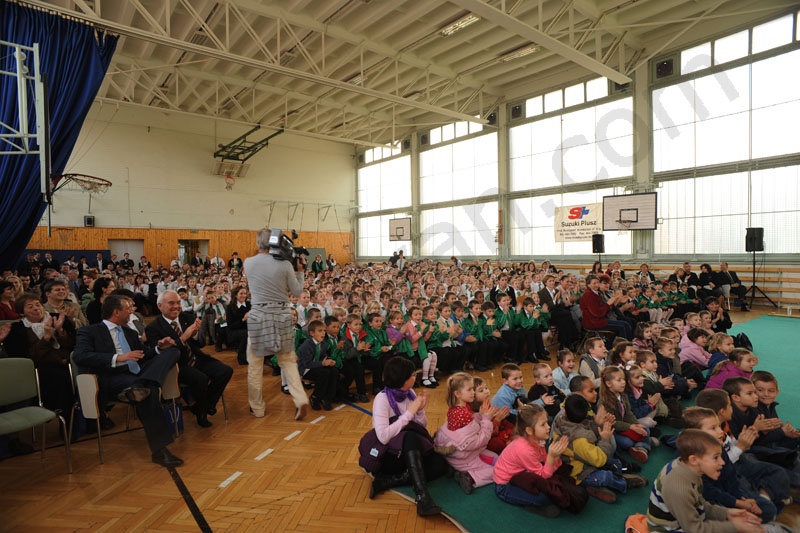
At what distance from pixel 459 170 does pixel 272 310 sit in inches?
619

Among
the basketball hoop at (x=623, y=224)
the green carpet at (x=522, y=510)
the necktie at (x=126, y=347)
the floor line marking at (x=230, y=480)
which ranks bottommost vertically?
the green carpet at (x=522, y=510)

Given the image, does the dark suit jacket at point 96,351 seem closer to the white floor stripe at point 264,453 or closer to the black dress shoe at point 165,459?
the black dress shoe at point 165,459

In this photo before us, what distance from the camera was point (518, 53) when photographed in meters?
12.6

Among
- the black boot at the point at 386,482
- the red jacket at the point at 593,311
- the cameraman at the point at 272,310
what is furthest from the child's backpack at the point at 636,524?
the red jacket at the point at 593,311

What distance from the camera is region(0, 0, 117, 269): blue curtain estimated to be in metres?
5.20

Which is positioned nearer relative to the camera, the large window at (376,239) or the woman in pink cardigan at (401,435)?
the woman in pink cardigan at (401,435)

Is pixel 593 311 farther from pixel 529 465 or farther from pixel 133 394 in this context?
pixel 133 394

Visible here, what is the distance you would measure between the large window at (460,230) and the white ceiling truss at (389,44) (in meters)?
4.08

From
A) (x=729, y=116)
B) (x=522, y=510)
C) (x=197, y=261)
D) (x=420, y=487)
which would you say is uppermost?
(x=729, y=116)

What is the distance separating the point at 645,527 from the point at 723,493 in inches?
19.8

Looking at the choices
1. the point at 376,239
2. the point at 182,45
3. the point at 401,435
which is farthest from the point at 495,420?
the point at 376,239

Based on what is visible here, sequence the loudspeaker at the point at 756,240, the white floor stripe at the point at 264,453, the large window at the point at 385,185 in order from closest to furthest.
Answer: the white floor stripe at the point at 264,453
the loudspeaker at the point at 756,240
the large window at the point at 385,185

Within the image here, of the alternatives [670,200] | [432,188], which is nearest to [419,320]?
[670,200]

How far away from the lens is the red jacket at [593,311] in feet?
20.8
